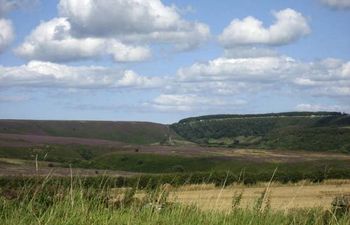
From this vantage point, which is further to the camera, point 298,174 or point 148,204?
point 298,174

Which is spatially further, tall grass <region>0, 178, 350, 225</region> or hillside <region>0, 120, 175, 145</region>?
hillside <region>0, 120, 175, 145</region>

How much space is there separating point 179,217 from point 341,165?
57.5 metres

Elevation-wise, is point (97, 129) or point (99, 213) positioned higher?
point (97, 129)

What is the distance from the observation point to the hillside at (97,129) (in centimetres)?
12719

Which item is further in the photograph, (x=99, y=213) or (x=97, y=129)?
(x=97, y=129)

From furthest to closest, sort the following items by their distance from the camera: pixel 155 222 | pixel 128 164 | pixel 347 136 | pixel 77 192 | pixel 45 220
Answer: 1. pixel 347 136
2. pixel 128 164
3. pixel 77 192
4. pixel 155 222
5. pixel 45 220

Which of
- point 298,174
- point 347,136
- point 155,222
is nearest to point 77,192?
point 155,222

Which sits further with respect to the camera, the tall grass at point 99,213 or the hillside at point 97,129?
the hillside at point 97,129

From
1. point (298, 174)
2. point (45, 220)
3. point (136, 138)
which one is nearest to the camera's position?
point (45, 220)

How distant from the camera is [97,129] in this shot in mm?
143000

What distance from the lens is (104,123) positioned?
148 meters

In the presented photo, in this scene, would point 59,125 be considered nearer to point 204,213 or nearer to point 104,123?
point 104,123

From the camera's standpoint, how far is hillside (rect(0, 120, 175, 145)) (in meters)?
127

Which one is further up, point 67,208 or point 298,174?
point 67,208
